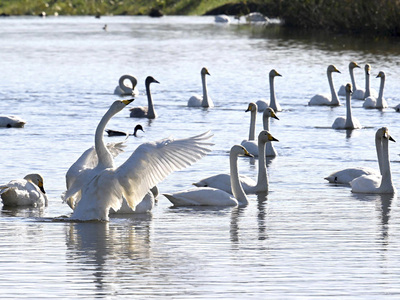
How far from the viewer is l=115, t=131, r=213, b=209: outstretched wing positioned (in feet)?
35.9

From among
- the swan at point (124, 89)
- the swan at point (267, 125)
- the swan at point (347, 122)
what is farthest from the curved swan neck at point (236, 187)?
the swan at point (124, 89)

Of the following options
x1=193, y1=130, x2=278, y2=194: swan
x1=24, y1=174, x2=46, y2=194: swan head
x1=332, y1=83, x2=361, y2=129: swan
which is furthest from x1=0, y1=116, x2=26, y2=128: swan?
x1=193, y1=130, x2=278, y2=194: swan

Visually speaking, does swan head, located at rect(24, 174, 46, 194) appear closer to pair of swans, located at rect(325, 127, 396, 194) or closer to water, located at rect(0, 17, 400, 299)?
water, located at rect(0, 17, 400, 299)

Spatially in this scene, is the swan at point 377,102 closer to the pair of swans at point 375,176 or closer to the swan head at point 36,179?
the pair of swans at point 375,176

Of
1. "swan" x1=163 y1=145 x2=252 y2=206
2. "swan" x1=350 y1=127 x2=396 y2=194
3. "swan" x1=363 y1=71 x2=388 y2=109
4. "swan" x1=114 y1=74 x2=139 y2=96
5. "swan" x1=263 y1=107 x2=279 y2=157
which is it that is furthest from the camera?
"swan" x1=114 y1=74 x2=139 y2=96

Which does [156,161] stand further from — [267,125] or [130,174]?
[267,125]

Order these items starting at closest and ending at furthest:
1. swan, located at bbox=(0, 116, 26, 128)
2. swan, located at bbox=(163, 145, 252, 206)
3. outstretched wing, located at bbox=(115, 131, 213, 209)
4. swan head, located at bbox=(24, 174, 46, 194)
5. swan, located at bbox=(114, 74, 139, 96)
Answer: outstretched wing, located at bbox=(115, 131, 213, 209) → swan, located at bbox=(163, 145, 252, 206) → swan head, located at bbox=(24, 174, 46, 194) → swan, located at bbox=(0, 116, 26, 128) → swan, located at bbox=(114, 74, 139, 96)

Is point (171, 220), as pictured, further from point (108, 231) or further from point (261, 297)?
point (261, 297)

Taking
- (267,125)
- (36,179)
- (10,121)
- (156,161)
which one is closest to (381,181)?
(156,161)

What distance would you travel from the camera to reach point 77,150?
1766 centimetres

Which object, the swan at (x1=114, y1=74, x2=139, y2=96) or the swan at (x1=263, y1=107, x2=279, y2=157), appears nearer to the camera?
the swan at (x1=263, y1=107, x2=279, y2=157)

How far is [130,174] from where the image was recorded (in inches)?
432

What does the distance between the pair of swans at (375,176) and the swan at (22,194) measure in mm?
4092

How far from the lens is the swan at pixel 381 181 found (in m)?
13.1
